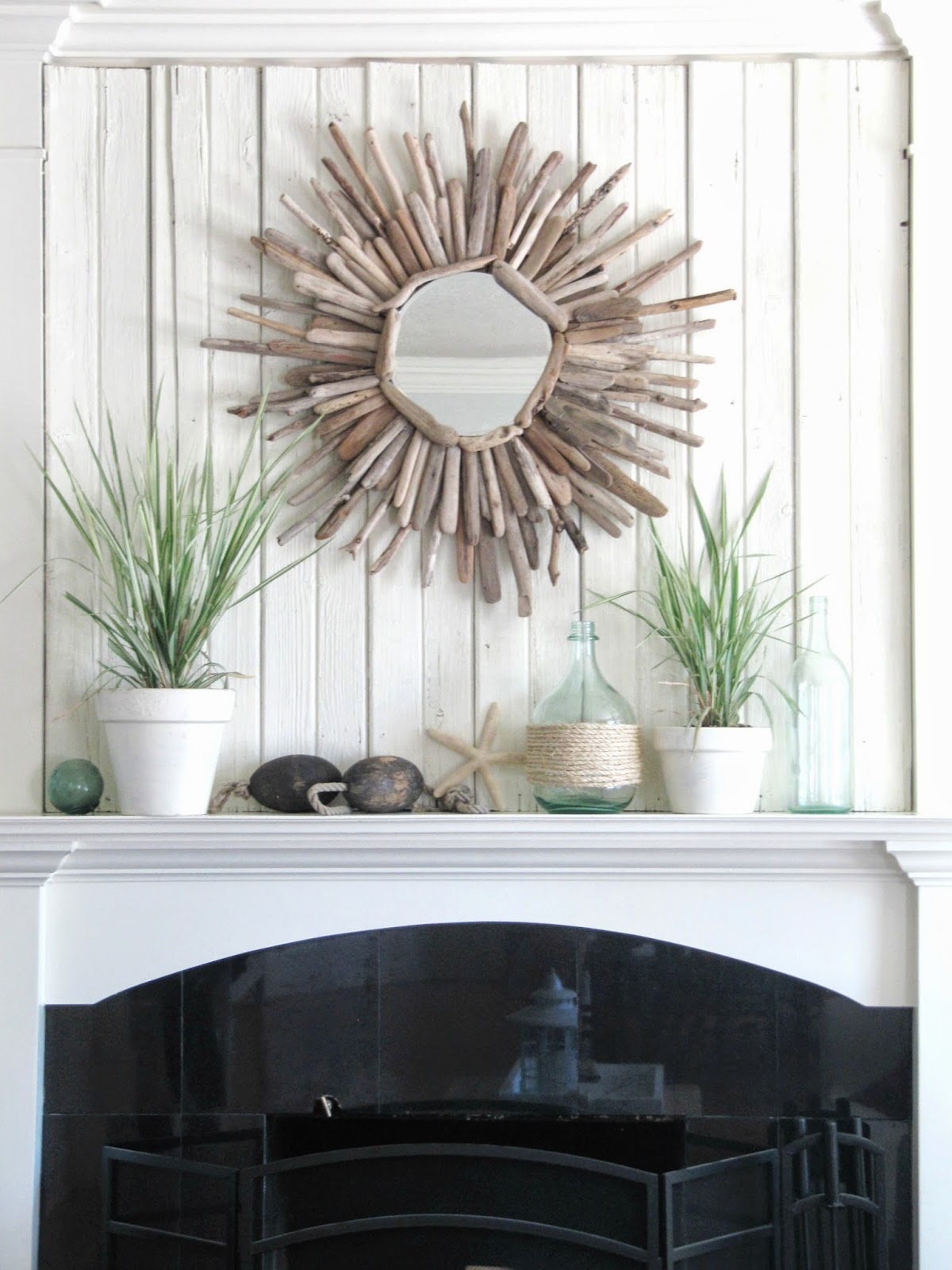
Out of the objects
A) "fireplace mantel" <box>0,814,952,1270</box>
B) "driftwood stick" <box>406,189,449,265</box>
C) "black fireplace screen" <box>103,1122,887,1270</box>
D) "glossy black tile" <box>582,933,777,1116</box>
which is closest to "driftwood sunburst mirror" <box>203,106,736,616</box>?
"driftwood stick" <box>406,189,449,265</box>

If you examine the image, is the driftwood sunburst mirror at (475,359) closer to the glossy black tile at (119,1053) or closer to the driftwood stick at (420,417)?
the driftwood stick at (420,417)

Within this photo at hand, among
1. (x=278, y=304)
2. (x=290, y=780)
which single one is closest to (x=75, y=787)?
(x=290, y=780)

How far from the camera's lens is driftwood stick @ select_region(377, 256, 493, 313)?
5.84 ft

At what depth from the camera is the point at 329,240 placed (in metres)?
1.78

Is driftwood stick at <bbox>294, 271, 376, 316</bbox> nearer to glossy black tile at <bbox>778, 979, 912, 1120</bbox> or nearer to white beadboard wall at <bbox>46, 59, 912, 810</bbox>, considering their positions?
white beadboard wall at <bbox>46, 59, 912, 810</bbox>

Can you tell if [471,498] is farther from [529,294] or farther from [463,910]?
[463,910]

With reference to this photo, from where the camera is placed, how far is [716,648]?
68.0 inches

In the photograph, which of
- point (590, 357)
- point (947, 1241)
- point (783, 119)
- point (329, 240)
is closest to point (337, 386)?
point (329, 240)

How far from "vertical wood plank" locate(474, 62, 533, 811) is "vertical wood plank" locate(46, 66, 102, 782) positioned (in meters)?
0.58

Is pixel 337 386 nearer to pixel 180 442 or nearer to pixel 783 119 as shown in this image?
pixel 180 442

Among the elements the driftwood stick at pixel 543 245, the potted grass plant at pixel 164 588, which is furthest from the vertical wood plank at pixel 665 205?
the potted grass plant at pixel 164 588

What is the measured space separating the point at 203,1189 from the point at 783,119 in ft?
5.96

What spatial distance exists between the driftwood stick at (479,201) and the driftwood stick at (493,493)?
12.2 inches

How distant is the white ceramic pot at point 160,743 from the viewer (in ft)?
5.35
